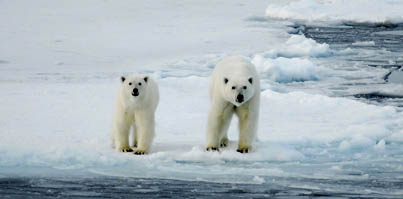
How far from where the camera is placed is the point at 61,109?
8484 mm

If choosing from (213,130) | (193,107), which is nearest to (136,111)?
(213,130)

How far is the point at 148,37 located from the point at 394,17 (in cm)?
714

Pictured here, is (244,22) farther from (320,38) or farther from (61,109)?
(61,109)

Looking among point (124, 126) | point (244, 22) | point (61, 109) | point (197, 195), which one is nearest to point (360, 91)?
point (61, 109)

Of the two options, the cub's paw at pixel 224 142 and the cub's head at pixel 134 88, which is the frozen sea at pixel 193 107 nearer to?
the cub's paw at pixel 224 142

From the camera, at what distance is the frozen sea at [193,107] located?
5.66 meters

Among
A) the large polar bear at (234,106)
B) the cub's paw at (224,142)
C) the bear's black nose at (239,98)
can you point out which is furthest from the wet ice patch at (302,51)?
the bear's black nose at (239,98)

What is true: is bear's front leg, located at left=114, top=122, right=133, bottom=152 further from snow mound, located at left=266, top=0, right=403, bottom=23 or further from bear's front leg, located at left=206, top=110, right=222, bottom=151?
snow mound, located at left=266, top=0, right=403, bottom=23

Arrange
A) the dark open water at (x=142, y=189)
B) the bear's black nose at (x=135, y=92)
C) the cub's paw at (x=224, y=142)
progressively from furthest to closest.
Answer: the cub's paw at (x=224, y=142), the bear's black nose at (x=135, y=92), the dark open water at (x=142, y=189)

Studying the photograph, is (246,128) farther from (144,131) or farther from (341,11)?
(341,11)

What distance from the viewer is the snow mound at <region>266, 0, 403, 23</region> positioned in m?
19.8

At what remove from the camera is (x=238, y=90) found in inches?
235

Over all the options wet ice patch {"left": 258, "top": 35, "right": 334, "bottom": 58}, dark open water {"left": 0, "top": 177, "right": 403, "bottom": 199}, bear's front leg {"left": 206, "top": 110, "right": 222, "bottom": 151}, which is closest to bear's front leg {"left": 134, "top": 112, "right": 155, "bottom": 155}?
bear's front leg {"left": 206, "top": 110, "right": 222, "bottom": 151}

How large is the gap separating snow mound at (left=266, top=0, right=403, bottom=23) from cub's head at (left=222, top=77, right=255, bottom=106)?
46.3 ft
